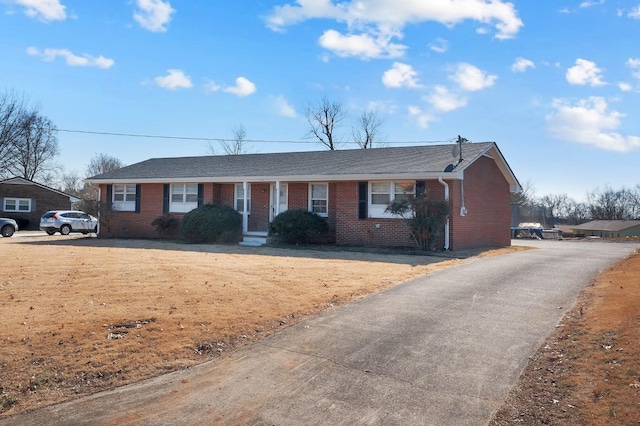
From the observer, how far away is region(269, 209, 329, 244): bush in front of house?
17891 mm

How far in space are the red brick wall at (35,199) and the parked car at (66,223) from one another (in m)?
8.73

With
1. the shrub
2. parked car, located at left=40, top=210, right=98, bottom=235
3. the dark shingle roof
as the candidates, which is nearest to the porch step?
the dark shingle roof

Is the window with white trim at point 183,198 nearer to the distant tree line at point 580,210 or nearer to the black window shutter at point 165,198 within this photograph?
the black window shutter at point 165,198

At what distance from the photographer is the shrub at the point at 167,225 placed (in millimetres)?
21578

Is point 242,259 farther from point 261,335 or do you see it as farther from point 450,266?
point 261,335

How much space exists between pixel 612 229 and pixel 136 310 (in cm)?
6781

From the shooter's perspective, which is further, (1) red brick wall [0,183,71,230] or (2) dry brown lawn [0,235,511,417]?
(1) red brick wall [0,183,71,230]

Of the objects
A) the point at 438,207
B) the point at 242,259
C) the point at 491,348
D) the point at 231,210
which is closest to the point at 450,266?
the point at 438,207

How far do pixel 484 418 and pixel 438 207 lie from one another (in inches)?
502

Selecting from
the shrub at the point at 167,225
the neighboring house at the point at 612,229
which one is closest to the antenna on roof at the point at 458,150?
the shrub at the point at 167,225

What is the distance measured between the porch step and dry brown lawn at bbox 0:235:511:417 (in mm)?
6429

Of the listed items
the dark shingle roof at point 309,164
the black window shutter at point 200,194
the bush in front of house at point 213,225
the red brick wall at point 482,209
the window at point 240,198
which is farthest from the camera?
the black window shutter at point 200,194

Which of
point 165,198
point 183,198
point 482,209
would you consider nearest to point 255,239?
point 183,198

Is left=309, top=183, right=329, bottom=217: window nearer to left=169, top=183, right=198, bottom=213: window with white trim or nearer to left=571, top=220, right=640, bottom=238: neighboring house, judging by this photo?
left=169, top=183, right=198, bottom=213: window with white trim
